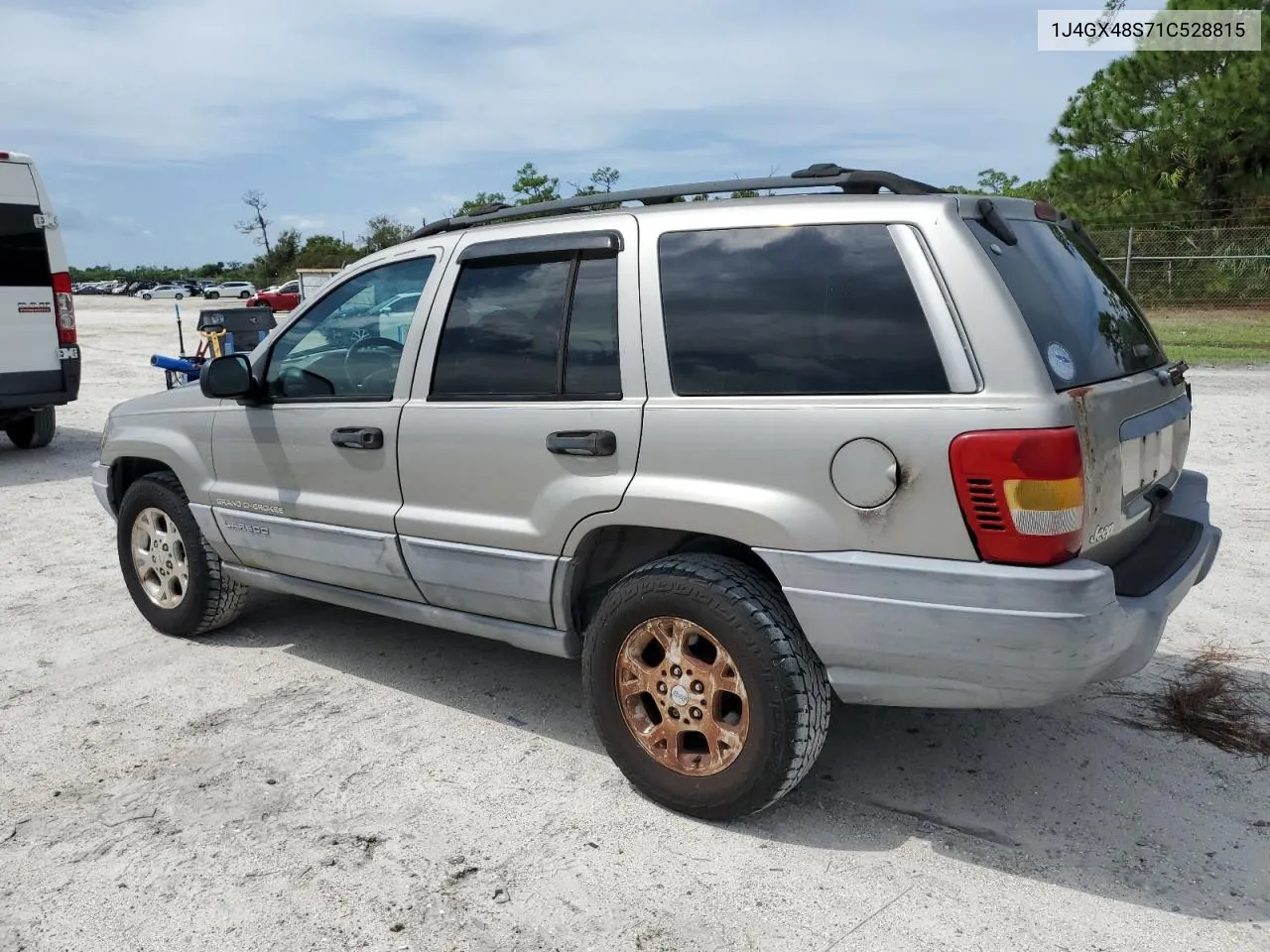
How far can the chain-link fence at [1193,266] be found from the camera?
21.4 m

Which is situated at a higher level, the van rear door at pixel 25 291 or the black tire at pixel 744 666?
the van rear door at pixel 25 291

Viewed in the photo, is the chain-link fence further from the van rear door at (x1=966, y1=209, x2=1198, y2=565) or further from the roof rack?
the roof rack

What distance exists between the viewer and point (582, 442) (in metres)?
3.44

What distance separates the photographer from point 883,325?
9.84ft

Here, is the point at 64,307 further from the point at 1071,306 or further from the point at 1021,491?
the point at 1021,491

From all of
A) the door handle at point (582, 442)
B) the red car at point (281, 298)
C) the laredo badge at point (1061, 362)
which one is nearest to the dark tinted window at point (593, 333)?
the door handle at point (582, 442)

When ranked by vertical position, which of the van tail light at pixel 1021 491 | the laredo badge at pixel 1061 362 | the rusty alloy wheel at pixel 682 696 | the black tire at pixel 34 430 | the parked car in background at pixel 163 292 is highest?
the parked car in background at pixel 163 292

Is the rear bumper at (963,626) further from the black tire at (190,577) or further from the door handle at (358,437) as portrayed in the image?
the black tire at (190,577)

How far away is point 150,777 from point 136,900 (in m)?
0.79

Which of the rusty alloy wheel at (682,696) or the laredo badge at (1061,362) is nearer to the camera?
the laredo badge at (1061,362)

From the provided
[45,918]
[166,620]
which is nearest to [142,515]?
[166,620]

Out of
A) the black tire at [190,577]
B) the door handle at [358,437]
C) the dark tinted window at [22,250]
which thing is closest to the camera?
the door handle at [358,437]

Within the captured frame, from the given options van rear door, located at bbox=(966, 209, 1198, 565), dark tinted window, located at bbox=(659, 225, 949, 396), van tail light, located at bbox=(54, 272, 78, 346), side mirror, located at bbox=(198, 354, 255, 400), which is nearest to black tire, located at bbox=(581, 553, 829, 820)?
dark tinted window, located at bbox=(659, 225, 949, 396)

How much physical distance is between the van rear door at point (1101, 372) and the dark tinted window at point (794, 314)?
0.30 m
